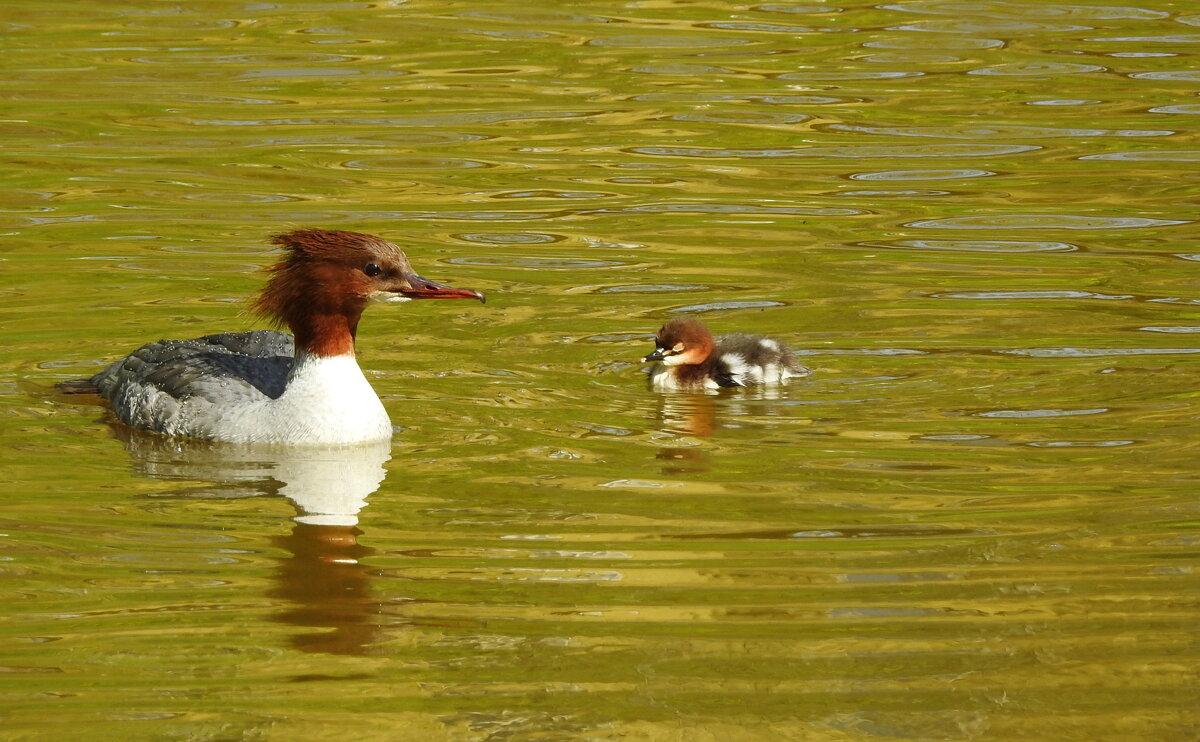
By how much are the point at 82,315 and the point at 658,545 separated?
4806mm

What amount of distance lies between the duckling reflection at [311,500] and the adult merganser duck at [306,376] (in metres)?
0.08

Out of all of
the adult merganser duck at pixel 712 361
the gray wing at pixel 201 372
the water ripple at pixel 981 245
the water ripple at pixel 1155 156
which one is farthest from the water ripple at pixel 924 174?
the gray wing at pixel 201 372

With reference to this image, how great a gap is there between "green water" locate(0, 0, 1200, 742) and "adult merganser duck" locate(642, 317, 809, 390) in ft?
0.34

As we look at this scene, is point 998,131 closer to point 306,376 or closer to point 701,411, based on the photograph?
point 701,411

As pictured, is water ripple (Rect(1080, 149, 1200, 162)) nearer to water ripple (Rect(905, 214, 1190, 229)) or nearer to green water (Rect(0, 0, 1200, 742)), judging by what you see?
green water (Rect(0, 0, 1200, 742))

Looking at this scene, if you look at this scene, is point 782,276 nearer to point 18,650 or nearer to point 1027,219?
point 1027,219

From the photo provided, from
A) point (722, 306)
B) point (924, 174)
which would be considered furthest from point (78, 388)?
point (924, 174)

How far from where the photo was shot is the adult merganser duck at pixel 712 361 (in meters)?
9.25

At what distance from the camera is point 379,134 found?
15.0 metres

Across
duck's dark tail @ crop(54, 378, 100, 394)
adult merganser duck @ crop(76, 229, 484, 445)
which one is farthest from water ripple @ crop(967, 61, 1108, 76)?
duck's dark tail @ crop(54, 378, 100, 394)

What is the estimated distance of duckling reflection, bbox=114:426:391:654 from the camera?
19.9 ft

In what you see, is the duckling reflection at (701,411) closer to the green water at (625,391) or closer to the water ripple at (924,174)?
the green water at (625,391)

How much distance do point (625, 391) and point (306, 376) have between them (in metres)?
1.60

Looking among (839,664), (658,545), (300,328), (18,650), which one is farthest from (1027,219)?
(18,650)
